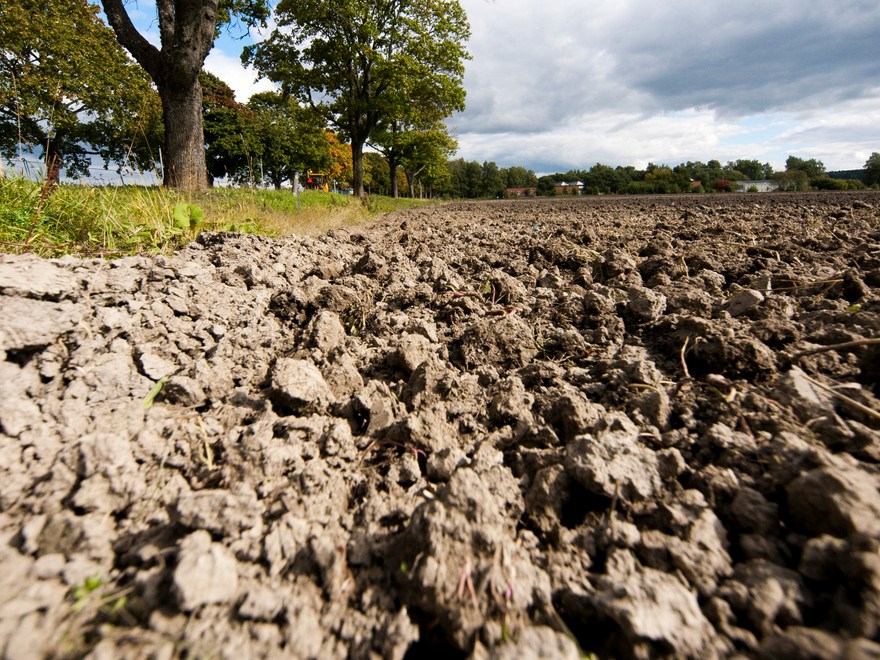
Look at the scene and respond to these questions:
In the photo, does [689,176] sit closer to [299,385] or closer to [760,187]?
[760,187]

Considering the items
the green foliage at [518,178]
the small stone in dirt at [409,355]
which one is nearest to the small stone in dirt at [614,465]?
the small stone in dirt at [409,355]

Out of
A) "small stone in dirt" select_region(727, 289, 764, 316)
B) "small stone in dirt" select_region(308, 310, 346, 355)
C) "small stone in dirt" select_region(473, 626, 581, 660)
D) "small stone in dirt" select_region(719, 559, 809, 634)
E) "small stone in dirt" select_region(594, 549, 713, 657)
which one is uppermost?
"small stone in dirt" select_region(727, 289, 764, 316)

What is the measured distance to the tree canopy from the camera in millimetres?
16781

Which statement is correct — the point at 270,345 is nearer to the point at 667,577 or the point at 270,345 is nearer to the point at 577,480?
the point at 577,480

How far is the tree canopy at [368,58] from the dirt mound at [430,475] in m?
18.0

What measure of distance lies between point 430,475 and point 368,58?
20.1 meters

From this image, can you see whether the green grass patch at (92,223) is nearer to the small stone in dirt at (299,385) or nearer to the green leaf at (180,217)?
the green leaf at (180,217)

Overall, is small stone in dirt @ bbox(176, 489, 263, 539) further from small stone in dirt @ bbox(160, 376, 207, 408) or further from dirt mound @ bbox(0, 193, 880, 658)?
small stone in dirt @ bbox(160, 376, 207, 408)

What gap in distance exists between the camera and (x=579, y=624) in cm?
89

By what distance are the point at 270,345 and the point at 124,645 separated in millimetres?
1391

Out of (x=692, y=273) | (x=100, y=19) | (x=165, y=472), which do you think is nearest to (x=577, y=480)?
(x=165, y=472)

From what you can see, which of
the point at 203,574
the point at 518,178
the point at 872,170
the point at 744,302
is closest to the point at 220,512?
the point at 203,574

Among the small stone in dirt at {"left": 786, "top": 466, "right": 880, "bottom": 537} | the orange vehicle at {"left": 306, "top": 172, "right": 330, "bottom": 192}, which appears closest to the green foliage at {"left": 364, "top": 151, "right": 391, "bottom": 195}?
→ the orange vehicle at {"left": 306, "top": 172, "right": 330, "bottom": 192}

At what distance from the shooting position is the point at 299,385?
1579 mm
